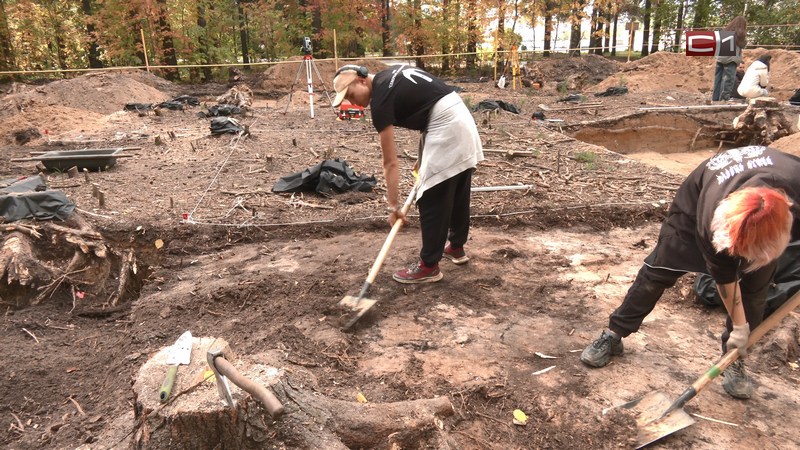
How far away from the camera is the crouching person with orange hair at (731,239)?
1.81 metres

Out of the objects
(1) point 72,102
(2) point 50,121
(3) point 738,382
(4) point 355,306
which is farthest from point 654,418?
(1) point 72,102

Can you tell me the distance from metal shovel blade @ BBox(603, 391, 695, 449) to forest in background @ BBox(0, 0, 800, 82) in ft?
Answer: 52.7

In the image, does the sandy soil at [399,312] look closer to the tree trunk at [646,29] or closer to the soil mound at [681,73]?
the soil mound at [681,73]

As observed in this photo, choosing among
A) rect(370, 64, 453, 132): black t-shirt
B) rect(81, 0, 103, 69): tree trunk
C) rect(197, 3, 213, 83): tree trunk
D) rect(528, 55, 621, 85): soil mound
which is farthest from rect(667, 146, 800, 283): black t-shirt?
rect(81, 0, 103, 69): tree trunk

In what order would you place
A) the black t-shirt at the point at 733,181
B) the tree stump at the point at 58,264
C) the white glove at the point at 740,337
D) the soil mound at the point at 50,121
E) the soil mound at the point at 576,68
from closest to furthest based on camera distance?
the black t-shirt at the point at 733,181, the white glove at the point at 740,337, the tree stump at the point at 58,264, the soil mound at the point at 50,121, the soil mound at the point at 576,68

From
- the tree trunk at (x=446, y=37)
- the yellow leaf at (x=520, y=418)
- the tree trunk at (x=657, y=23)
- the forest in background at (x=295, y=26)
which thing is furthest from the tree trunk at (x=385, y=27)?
the yellow leaf at (x=520, y=418)

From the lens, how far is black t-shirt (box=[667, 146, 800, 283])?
2.04 metres

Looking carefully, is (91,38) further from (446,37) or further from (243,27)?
(446,37)

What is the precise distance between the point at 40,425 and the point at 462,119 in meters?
3.08


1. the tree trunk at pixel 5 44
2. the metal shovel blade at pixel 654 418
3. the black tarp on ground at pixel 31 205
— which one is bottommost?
the metal shovel blade at pixel 654 418

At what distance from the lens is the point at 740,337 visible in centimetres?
232

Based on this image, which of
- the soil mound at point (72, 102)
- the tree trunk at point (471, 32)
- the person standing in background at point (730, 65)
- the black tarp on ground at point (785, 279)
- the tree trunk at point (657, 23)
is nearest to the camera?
the black tarp on ground at point (785, 279)

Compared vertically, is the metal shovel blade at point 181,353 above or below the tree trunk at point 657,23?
below

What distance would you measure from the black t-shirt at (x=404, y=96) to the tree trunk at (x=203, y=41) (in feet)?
59.9
